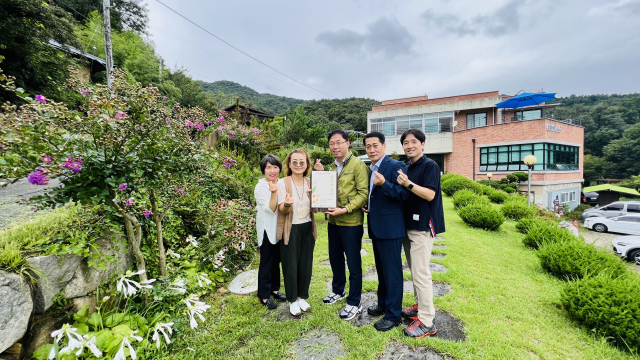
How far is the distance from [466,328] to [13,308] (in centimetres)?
363

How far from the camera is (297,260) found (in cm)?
287

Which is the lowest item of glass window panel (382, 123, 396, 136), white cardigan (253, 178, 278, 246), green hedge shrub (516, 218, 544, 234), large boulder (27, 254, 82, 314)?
green hedge shrub (516, 218, 544, 234)

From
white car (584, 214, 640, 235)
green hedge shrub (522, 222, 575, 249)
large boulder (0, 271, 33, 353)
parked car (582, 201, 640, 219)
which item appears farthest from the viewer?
parked car (582, 201, 640, 219)

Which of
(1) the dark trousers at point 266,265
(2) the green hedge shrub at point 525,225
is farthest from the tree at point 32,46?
(2) the green hedge shrub at point 525,225

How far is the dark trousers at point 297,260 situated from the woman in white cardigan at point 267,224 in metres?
0.22

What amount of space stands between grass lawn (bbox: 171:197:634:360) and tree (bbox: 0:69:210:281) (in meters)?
0.96

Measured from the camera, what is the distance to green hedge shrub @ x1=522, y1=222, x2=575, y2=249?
5.17 metres

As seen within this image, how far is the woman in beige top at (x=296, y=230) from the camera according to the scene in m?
2.78

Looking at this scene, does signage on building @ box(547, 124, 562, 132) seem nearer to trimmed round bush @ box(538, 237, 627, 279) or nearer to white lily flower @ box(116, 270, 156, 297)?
trimmed round bush @ box(538, 237, 627, 279)

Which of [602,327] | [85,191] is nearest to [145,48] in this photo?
[85,191]

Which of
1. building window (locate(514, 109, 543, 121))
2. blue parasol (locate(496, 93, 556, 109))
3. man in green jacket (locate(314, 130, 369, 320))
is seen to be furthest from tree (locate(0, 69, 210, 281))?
building window (locate(514, 109, 543, 121))

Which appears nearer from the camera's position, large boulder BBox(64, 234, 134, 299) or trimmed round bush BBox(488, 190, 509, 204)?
large boulder BBox(64, 234, 134, 299)

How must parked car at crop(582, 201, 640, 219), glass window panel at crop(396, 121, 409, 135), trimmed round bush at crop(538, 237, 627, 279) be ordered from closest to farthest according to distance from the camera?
1. trimmed round bush at crop(538, 237, 627, 279)
2. parked car at crop(582, 201, 640, 219)
3. glass window panel at crop(396, 121, 409, 135)

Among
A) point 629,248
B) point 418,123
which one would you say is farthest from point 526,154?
point 629,248
